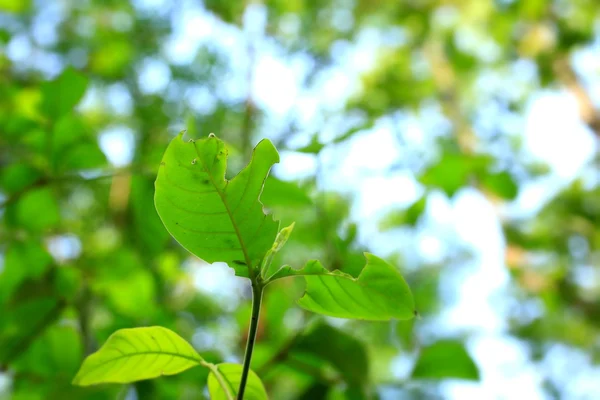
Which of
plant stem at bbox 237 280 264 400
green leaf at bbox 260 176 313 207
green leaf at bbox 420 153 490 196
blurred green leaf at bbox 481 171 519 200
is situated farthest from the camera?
blurred green leaf at bbox 481 171 519 200

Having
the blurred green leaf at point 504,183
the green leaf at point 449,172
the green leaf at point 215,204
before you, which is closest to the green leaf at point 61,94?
the green leaf at point 215,204

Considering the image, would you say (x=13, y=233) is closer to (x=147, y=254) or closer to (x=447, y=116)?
(x=147, y=254)

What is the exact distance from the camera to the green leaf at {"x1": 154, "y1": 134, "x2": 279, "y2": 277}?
1.28 ft

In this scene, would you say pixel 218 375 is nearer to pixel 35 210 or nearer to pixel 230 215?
pixel 230 215

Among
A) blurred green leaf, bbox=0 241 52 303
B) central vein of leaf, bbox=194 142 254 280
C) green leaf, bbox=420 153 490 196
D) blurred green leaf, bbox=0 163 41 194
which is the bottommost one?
central vein of leaf, bbox=194 142 254 280

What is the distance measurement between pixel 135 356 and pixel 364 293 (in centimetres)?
21

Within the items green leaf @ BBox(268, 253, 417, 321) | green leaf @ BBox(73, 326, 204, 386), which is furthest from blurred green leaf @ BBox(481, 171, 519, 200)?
green leaf @ BBox(73, 326, 204, 386)

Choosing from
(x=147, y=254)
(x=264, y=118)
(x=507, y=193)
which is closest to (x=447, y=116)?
(x=264, y=118)

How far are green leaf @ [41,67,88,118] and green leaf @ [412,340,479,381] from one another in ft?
2.21

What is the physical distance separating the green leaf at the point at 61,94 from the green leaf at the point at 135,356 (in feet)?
1.52

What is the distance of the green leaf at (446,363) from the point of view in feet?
2.49

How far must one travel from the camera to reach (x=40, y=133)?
80 cm

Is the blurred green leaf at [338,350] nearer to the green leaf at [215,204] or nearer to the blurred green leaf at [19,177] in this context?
the green leaf at [215,204]

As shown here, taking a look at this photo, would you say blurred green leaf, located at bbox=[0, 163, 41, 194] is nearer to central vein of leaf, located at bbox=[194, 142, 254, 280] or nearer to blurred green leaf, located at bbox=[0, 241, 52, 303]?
blurred green leaf, located at bbox=[0, 241, 52, 303]
